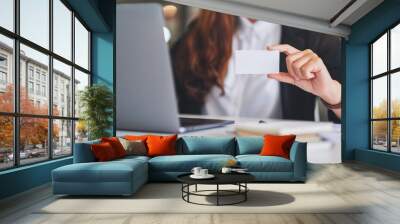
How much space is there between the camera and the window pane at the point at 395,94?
819cm

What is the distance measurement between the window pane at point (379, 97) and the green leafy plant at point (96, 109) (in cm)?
603

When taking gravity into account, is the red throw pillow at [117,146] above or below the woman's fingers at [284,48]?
below

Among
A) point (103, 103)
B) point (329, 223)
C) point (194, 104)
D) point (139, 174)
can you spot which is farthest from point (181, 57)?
point (329, 223)

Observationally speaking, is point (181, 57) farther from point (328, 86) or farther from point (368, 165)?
point (368, 165)

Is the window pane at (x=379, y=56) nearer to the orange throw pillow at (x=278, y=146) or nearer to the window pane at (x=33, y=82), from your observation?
the orange throw pillow at (x=278, y=146)

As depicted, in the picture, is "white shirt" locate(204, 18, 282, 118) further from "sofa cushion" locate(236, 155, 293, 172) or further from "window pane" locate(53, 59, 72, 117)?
"sofa cushion" locate(236, 155, 293, 172)

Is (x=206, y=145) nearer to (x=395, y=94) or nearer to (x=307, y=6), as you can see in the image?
(x=307, y=6)

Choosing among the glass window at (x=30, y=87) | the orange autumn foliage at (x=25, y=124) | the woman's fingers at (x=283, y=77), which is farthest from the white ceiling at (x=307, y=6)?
the glass window at (x=30, y=87)

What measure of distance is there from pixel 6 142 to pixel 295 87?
7.52 metres

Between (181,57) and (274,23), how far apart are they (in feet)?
8.56

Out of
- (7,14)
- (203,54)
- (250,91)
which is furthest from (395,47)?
(7,14)

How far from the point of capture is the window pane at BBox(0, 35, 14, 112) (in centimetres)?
489

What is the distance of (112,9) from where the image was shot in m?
8.90

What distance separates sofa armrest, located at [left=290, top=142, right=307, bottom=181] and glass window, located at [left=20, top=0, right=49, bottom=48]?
426cm
